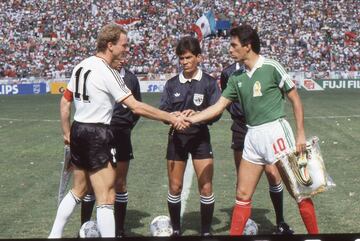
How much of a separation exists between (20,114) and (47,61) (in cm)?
2159

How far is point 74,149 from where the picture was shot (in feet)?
23.0

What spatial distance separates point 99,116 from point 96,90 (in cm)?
28

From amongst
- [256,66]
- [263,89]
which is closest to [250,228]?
[263,89]

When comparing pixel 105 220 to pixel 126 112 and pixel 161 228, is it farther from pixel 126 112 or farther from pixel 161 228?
pixel 126 112

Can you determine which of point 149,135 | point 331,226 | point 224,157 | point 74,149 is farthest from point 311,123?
point 74,149

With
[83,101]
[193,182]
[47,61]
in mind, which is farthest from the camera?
[47,61]

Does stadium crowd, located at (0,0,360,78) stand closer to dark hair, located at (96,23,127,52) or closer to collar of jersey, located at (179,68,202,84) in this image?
collar of jersey, located at (179,68,202,84)

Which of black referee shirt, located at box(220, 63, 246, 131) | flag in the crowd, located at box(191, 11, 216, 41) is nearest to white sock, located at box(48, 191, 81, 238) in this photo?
black referee shirt, located at box(220, 63, 246, 131)

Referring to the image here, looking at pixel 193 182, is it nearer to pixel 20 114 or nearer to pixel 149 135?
Answer: pixel 149 135

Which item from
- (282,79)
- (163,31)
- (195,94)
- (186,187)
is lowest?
(163,31)

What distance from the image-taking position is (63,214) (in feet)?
23.0

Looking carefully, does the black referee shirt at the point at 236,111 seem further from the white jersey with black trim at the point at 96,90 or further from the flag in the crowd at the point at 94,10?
the flag in the crowd at the point at 94,10

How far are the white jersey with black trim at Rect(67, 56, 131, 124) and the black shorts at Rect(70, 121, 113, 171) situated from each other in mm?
75

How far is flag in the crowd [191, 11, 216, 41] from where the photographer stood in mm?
48456
